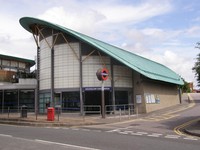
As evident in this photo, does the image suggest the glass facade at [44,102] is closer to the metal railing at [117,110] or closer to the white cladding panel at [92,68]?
the white cladding panel at [92,68]

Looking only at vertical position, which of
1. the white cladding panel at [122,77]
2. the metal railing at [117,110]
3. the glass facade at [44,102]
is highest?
the white cladding panel at [122,77]

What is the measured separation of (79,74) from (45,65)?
15.0 feet

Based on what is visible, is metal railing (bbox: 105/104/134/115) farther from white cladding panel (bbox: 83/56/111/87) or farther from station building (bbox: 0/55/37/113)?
station building (bbox: 0/55/37/113)

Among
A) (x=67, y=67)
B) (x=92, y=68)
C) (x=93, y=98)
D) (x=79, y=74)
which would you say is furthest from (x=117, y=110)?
(x=67, y=67)

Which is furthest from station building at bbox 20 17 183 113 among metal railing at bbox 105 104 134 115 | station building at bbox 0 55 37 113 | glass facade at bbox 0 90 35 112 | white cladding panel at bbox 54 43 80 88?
glass facade at bbox 0 90 35 112

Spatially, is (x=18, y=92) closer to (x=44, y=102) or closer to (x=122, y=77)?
(x=44, y=102)

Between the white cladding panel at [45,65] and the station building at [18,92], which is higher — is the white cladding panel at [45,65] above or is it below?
above

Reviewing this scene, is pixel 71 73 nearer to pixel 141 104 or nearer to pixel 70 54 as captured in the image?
pixel 70 54

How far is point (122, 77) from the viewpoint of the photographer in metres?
30.6

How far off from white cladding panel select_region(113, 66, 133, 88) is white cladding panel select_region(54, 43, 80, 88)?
388cm

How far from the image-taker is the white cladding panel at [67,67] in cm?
2941

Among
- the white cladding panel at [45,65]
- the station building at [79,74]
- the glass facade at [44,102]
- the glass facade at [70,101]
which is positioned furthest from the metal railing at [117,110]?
the white cladding panel at [45,65]

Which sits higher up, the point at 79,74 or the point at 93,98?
the point at 79,74

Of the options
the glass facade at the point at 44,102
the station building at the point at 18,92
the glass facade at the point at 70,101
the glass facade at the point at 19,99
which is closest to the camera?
the glass facade at the point at 70,101
